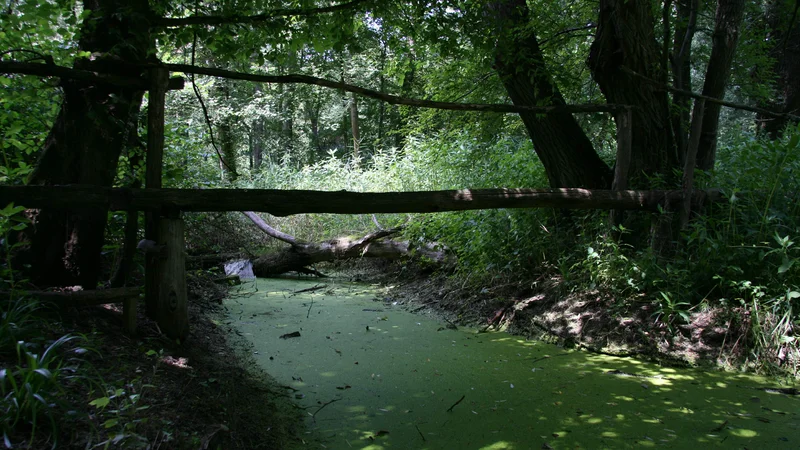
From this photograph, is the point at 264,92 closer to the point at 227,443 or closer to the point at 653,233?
the point at 653,233

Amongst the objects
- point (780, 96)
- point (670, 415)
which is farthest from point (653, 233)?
point (780, 96)

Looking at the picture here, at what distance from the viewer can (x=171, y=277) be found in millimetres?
2793

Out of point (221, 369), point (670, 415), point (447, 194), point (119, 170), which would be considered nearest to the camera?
point (670, 415)

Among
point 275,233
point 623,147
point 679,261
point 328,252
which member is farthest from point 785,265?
point 275,233

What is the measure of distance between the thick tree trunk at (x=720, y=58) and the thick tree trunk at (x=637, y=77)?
28 cm

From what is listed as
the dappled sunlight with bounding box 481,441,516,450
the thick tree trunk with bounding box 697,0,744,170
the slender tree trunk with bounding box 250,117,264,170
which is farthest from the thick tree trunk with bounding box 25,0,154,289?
the slender tree trunk with bounding box 250,117,264,170

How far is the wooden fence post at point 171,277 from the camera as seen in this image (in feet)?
8.98

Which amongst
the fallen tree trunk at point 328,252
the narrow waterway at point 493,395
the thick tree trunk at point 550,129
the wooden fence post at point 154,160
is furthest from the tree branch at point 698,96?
the wooden fence post at point 154,160

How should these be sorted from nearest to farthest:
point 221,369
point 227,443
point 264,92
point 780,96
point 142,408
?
point 142,408, point 227,443, point 221,369, point 780,96, point 264,92

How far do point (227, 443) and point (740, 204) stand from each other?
369 centimetres

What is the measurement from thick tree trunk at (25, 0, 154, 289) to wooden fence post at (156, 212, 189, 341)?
1.80 ft

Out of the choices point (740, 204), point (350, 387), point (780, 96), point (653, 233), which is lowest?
point (350, 387)

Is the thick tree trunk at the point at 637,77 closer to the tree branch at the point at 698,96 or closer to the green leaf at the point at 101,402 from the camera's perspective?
the tree branch at the point at 698,96

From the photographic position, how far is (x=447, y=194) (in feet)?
10.3
